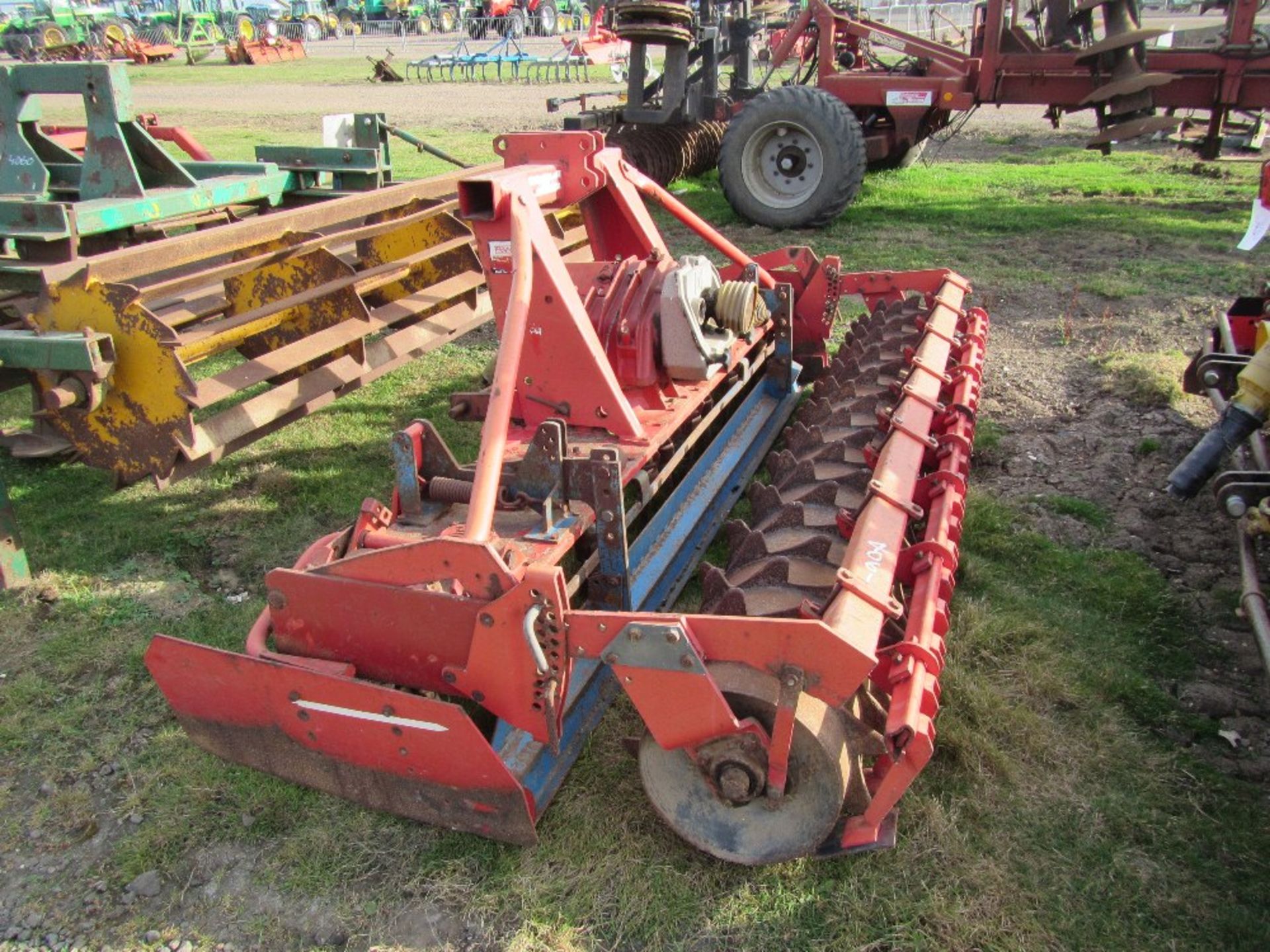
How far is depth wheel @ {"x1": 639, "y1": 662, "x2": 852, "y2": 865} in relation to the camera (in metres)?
2.46

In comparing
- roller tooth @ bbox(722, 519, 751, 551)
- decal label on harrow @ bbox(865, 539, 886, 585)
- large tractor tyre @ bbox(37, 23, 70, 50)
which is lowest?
roller tooth @ bbox(722, 519, 751, 551)

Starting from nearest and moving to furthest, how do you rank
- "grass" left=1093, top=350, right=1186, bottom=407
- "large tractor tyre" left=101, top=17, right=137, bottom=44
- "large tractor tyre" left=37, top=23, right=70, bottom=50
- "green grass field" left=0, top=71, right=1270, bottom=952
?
"green grass field" left=0, top=71, right=1270, bottom=952 → "grass" left=1093, top=350, right=1186, bottom=407 → "large tractor tyre" left=37, top=23, right=70, bottom=50 → "large tractor tyre" left=101, top=17, right=137, bottom=44

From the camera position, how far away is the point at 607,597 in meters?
3.21

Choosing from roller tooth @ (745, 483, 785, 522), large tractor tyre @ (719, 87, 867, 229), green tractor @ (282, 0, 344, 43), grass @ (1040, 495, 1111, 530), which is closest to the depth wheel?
roller tooth @ (745, 483, 785, 522)

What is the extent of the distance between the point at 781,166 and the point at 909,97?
4.44 feet

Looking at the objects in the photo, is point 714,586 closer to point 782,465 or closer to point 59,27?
point 782,465

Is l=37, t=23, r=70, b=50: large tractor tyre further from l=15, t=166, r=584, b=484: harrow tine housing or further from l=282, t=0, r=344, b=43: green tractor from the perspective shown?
l=15, t=166, r=584, b=484: harrow tine housing

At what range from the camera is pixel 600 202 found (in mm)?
4426

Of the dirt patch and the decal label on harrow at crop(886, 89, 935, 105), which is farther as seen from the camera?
the decal label on harrow at crop(886, 89, 935, 105)

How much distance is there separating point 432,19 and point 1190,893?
4596 centimetres

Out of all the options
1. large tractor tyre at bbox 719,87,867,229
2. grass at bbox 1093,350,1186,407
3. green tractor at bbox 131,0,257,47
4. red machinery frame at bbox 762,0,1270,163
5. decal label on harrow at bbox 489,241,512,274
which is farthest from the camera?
green tractor at bbox 131,0,257,47

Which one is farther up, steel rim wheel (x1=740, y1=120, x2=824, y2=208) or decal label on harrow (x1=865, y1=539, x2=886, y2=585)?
steel rim wheel (x1=740, y1=120, x2=824, y2=208)

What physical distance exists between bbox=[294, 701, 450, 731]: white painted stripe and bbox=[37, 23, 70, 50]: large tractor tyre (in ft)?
90.6

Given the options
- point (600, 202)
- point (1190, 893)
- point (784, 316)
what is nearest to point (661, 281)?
point (600, 202)
